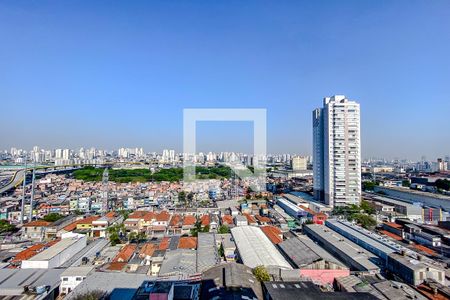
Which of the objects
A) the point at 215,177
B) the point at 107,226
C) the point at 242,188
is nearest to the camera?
the point at 107,226

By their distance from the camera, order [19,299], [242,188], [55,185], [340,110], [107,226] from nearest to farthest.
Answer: [19,299]
[107,226]
[340,110]
[242,188]
[55,185]

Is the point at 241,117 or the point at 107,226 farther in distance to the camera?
the point at 107,226

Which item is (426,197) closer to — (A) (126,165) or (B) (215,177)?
(B) (215,177)

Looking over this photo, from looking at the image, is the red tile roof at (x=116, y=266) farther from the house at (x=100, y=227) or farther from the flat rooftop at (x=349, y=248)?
the flat rooftop at (x=349, y=248)

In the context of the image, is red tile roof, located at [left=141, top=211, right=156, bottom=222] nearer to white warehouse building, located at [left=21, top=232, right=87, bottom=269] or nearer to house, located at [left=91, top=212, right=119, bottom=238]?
house, located at [left=91, top=212, right=119, bottom=238]

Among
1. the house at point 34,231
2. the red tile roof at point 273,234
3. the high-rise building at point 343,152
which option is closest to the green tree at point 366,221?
the high-rise building at point 343,152

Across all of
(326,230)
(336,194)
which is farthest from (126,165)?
(326,230)
